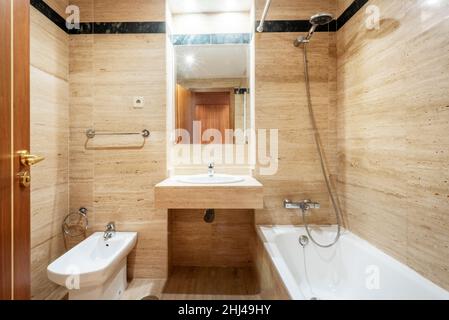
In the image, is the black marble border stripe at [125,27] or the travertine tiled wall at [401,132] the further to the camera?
the black marble border stripe at [125,27]

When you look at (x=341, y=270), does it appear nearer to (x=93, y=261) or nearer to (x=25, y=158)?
(x=93, y=261)

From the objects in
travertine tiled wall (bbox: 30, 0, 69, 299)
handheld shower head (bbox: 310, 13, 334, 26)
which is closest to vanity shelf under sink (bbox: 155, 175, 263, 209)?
travertine tiled wall (bbox: 30, 0, 69, 299)

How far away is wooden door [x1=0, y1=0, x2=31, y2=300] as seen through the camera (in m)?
0.86

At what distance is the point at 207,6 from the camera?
1.94 metres

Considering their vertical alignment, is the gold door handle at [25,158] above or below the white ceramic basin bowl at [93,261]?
above

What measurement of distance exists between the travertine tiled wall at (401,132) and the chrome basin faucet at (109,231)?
1775 millimetres

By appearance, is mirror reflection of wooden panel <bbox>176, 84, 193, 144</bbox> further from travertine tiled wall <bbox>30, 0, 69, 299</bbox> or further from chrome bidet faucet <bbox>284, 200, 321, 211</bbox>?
chrome bidet faucet <bbox>284, 200, 321, 211</bbox>

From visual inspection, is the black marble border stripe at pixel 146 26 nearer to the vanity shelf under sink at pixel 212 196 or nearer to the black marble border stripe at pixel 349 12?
the black marble border stripe at pixel 349 12

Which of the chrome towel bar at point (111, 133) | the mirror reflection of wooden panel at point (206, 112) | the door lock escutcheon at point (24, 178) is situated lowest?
the door lock escutcheon at point (24, 178)

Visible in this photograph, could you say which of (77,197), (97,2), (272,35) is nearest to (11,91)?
(77,197)

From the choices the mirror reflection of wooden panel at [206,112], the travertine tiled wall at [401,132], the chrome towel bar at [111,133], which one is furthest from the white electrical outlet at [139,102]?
the travertine tiled wall at [401,132]

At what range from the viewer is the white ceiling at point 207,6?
191 cm

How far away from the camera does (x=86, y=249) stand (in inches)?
61.6
